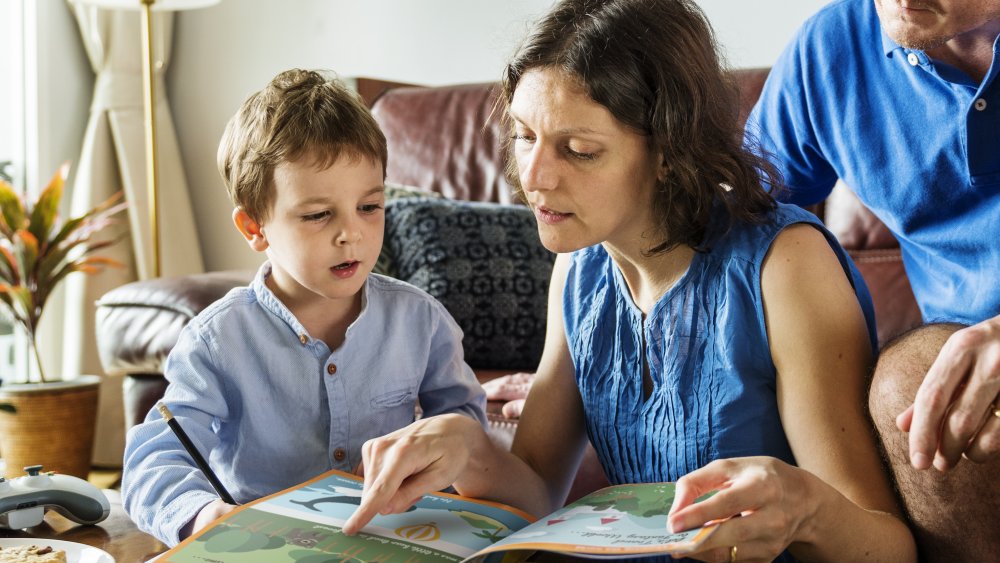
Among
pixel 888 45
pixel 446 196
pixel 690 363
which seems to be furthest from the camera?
pixel 446 196

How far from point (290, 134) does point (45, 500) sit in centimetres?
49

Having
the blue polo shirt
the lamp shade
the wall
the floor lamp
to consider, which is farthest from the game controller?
the lamp shade

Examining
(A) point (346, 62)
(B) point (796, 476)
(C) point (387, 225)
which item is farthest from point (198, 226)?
(B) point (796, 476)

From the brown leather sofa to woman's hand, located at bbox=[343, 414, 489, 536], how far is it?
2.30 feet

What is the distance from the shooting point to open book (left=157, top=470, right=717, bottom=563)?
76 centimetres

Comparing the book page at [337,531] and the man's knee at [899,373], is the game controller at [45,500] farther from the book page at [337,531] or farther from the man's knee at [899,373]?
the man's knee at [899,373]

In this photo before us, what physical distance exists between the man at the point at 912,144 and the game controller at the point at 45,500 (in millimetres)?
835

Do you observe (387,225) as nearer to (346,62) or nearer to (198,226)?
(346,62)

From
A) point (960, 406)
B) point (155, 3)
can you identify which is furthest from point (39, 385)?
point (960, 406)

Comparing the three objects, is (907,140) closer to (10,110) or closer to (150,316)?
(150,316)

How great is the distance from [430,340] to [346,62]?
239 centimetres

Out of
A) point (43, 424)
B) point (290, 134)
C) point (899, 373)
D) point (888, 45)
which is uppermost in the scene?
point (888, 45)

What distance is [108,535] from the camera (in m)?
1.10

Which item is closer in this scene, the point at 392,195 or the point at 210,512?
the point at 210,512
